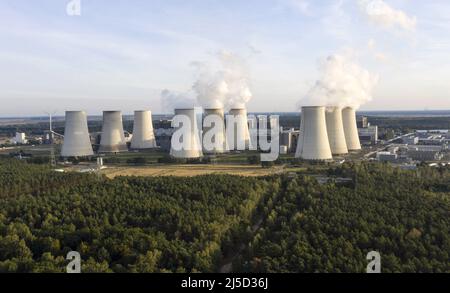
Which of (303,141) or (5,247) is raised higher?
(303,141)

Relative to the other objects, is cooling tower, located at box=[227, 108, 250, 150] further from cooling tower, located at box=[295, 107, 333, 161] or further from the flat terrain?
cooling tower, located at box=[295, 107, 333, 161]

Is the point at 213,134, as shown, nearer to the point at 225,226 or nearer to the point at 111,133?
the point at 111,133

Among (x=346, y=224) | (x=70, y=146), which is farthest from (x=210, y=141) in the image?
(x=346, y=224)

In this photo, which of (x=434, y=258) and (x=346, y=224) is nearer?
(x=434, y=258)

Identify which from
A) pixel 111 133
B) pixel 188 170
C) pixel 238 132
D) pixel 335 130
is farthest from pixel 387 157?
pixel 111 133

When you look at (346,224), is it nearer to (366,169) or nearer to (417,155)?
(366,169)

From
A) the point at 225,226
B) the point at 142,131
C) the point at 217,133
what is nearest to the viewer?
the point at 225,226
